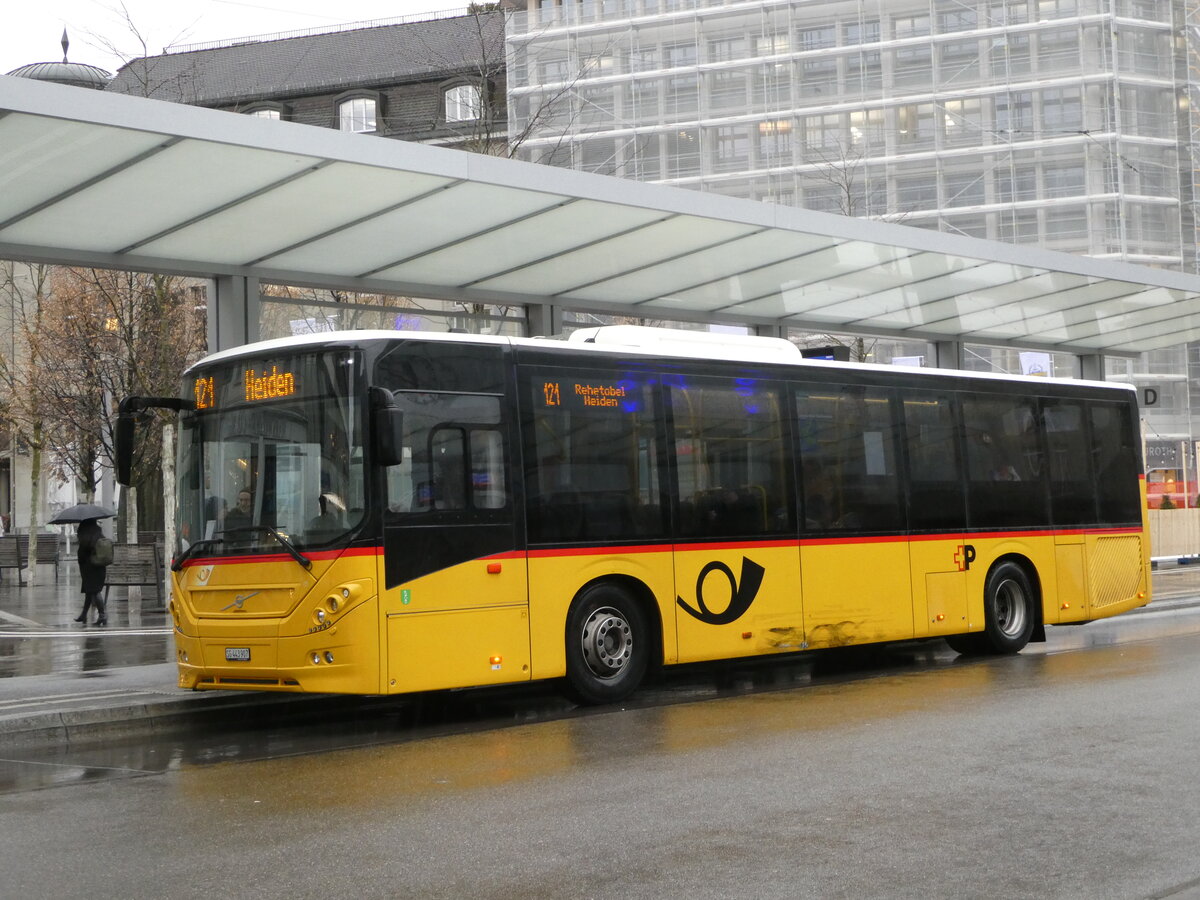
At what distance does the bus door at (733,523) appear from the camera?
13.0 meters

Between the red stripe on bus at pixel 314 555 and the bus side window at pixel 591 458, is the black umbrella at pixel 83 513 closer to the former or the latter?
the red stripe on bus at pixel 314 555

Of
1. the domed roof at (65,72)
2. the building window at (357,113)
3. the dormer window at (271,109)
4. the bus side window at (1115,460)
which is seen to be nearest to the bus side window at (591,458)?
the bus side window at (1115,460)

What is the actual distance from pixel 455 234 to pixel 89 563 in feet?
34.2

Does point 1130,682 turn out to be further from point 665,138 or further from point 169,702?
point 665,138

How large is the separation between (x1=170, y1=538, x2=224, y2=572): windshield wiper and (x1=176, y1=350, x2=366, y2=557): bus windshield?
0.01 metres

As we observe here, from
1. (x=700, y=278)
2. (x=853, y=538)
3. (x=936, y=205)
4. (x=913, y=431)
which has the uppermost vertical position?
(x=936, y=205)

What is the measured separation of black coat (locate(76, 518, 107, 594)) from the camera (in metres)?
22.0

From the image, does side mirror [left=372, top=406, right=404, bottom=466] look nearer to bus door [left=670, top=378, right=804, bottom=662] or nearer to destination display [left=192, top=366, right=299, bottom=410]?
destination display [left=192, top=366, right=299, bottom=410]

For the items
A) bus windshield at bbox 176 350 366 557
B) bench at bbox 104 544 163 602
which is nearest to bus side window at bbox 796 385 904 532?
bus windshield at bbox 176 350 366 557

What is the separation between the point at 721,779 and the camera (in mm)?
8438

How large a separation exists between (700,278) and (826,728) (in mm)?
8131

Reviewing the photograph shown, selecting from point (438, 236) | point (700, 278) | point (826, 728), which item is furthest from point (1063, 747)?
point (700, 278)

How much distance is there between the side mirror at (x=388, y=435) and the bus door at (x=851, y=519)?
479 cm

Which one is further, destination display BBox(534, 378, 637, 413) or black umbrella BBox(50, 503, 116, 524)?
black umbrella BBox(50, 503, 116, 524)
